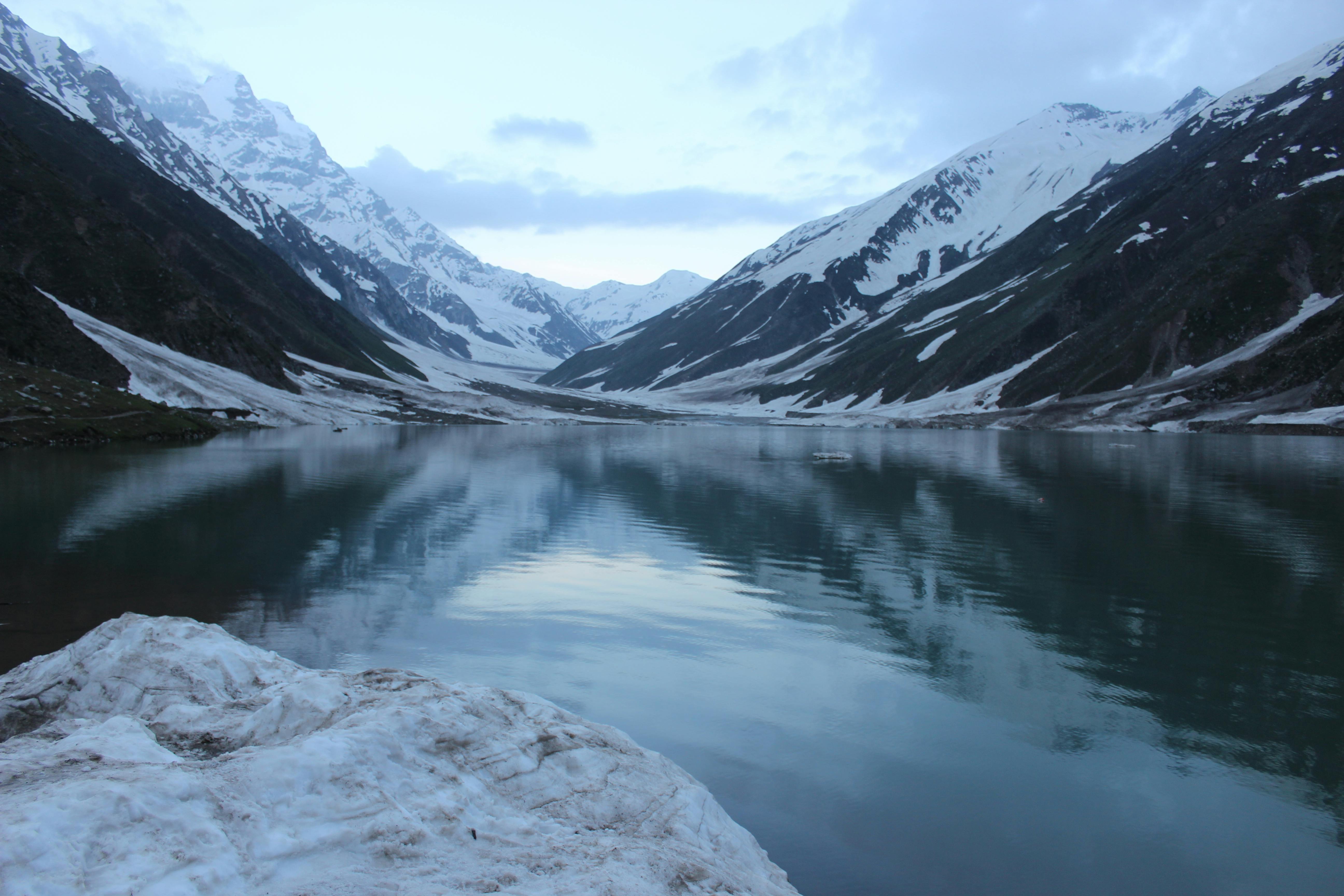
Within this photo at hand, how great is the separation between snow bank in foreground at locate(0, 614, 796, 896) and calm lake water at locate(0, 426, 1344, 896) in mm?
2096

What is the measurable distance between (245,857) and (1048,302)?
180 m

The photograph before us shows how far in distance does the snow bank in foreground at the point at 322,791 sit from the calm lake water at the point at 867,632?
82.5 inches

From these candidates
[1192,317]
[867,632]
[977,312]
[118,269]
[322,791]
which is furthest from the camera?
[977,312]

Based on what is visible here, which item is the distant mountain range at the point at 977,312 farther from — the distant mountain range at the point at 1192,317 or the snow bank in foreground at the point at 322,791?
the snow bank in foreground at the point at 322,791

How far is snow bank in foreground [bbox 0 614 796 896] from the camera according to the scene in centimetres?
535

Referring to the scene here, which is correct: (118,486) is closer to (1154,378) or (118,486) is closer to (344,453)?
(344,453)

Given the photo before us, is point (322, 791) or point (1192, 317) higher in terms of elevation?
point (1192, 317)

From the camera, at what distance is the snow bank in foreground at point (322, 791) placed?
535 cm

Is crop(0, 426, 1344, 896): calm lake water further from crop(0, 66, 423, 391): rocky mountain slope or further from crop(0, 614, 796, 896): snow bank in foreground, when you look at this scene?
crop(0, 66, 423, 391): rocky mountain slope

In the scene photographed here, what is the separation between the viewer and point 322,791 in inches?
248

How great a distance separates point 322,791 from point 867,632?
40.7 feet

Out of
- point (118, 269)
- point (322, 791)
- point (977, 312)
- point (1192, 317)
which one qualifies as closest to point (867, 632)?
point (322, 791)

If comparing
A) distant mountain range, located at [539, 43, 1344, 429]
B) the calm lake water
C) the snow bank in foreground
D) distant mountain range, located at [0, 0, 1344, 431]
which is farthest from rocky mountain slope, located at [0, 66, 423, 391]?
distant mountain range, located at [539, 43, 1344, 429]

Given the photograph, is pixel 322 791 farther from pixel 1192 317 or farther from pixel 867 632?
pixel 1192 317
